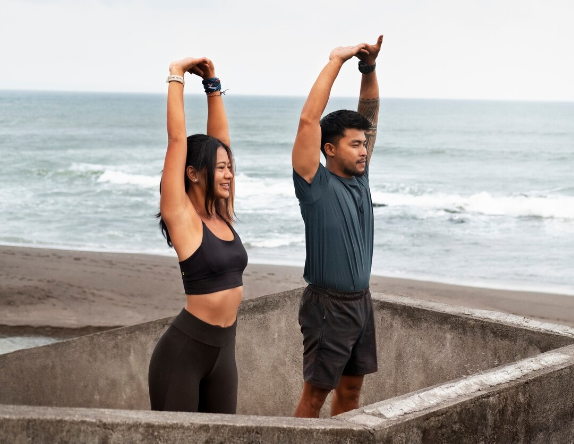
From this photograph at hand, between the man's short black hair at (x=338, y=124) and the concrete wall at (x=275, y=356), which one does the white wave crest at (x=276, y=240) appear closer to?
the concrete wall at (x=275, y=356)

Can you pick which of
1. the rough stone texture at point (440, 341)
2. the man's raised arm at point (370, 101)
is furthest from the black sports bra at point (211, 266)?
the rough stone texture at point (440, 341)

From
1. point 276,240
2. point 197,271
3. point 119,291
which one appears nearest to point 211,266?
point 197,271

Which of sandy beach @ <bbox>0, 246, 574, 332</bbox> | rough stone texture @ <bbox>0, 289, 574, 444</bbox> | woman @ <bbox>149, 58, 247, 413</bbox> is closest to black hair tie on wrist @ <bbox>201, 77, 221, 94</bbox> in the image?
woman @ <bbox>149, 58, 247, 413</bbox>

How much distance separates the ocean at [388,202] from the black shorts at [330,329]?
9068 mm

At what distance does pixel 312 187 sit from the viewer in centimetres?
333

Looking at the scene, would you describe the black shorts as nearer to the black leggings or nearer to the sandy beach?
the black leggings

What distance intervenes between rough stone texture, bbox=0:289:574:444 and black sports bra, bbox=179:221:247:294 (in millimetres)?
510

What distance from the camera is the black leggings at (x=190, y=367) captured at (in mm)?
2922

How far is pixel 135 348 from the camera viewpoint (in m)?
4.25

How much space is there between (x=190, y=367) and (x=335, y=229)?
0.82 m

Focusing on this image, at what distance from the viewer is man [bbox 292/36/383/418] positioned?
3.36m

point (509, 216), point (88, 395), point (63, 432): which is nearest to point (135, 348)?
point (88, 395)

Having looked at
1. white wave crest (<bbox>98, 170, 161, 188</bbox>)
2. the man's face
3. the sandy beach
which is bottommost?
white wave crest (<bbox>98, 170, 161, 188</bbox>)

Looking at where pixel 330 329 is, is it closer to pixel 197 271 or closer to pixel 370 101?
pixel 197 271
